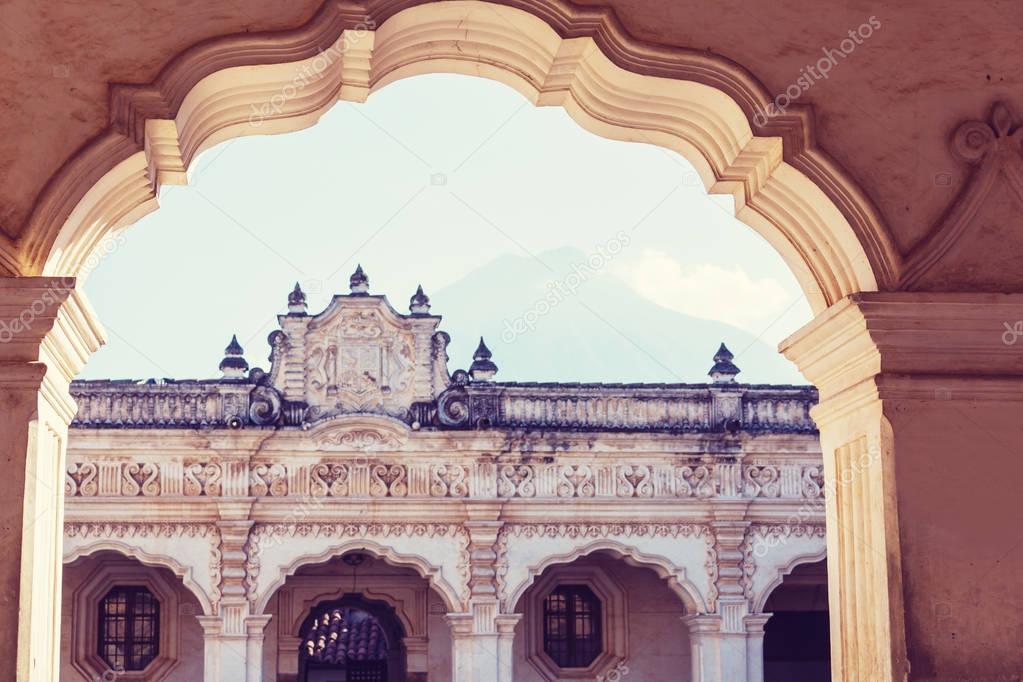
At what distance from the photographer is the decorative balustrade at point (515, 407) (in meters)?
15.7

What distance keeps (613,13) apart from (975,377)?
1.41 meters

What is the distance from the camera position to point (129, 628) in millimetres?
17078

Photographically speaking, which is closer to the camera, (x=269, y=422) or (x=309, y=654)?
(x=269, y=422)

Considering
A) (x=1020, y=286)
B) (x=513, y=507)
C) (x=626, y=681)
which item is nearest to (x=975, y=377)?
(x=1020, y=286)

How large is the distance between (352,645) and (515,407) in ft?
20.6

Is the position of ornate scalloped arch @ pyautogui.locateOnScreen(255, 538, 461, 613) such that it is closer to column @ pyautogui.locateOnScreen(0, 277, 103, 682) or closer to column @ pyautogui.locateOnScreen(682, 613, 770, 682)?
column @ pyautogui.locateOnScreen(682, 613, 770, 682)

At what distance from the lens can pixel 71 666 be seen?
16672mm

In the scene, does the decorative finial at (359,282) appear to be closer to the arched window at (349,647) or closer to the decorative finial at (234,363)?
the decorative finial at (234,363)

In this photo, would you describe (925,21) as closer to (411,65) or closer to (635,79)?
(635,79)


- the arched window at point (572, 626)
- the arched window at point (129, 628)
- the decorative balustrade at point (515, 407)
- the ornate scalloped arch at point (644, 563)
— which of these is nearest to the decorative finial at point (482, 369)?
the decorative balustrade at point (515, 407)

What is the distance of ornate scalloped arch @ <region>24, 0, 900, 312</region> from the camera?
3.80 metres

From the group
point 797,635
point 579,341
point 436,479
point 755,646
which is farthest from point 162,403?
point 579,341

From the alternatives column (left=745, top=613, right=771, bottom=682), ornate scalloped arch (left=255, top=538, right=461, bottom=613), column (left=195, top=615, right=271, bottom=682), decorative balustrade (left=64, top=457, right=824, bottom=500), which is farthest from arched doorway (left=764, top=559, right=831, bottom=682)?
column (left=195, top=615, right=271, bottom=682)

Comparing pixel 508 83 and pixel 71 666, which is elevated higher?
pixel 508 83
